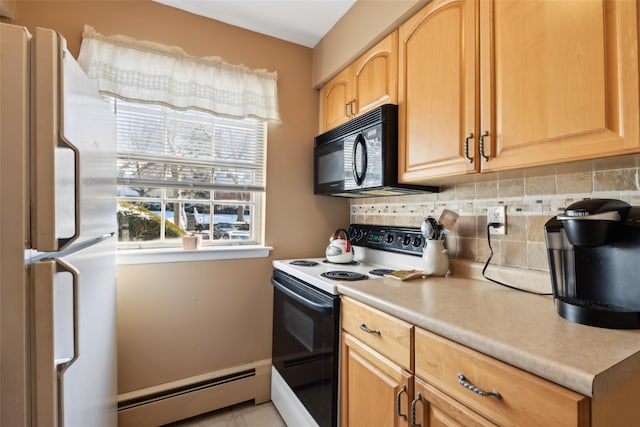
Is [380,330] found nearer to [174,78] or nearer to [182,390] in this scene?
[182,390]

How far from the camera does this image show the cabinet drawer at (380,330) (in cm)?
98

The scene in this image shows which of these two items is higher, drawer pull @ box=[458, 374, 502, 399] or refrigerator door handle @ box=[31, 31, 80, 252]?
refrigerator door handle @ box=[31, 31, 80, 252]

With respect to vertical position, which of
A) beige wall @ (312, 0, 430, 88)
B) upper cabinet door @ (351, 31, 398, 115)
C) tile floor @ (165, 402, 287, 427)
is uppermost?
beige wall @ (312, 0, 430, 88)

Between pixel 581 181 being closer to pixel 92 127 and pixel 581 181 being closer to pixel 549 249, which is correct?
pixel 549 249

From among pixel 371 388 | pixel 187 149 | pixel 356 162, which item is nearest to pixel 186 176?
pixel 187 149

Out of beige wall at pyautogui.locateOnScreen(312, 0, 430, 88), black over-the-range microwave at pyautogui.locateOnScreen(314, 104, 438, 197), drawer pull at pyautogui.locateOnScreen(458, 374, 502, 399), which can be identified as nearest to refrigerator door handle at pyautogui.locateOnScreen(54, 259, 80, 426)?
drawer pull at pyautogui.locateOnScreen(458, 374, 502, 399)

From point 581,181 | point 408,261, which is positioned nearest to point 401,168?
point 408,261

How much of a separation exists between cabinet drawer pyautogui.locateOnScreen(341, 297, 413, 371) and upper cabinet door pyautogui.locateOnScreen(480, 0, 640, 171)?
2.15 ft

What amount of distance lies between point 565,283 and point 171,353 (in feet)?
6.35

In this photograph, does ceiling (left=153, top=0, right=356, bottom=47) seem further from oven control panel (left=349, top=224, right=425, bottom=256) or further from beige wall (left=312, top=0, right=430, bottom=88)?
oven control panel (left=349, top=224, right=425, bottom=256)

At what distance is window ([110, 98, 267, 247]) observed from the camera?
175 centimetres

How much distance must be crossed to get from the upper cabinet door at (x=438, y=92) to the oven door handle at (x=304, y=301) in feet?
2.32

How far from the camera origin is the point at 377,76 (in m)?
1.63

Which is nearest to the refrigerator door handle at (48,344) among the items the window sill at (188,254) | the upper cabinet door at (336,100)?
the window sill at (188,254)
